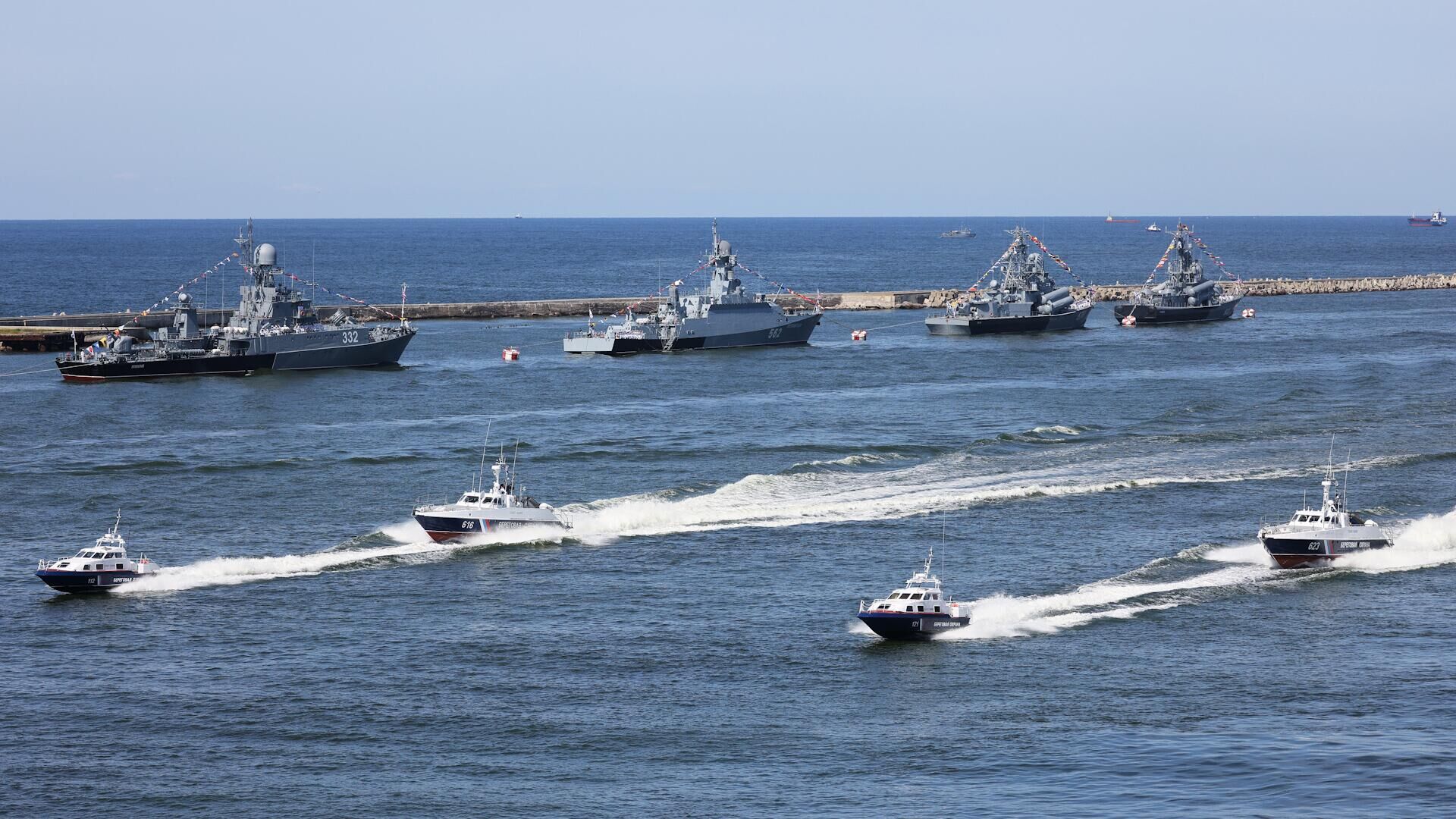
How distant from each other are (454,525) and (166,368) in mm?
69505

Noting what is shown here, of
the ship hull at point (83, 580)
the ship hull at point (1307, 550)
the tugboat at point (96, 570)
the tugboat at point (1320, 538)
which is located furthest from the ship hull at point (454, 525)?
the tugboat at point (1320, 538)

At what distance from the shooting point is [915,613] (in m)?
56.5

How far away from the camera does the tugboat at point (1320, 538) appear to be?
215ft

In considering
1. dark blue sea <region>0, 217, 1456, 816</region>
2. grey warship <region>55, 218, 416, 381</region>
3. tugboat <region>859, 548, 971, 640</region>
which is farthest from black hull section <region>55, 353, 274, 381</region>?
tugboat <region>859, 548, 971, 640</region>

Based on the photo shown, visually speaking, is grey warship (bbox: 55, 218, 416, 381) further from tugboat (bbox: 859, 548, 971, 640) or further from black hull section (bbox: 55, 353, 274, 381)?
tugboat (bbox: 859, 548, 971, 640)

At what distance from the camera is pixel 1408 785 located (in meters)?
44.0

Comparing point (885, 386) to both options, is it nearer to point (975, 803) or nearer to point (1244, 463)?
point (1244, 463)

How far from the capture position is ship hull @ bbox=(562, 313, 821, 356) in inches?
5733

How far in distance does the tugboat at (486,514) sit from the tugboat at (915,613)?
1881 cm

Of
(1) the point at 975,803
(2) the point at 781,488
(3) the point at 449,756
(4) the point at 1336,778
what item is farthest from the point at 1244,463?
(3) the point at 449,756

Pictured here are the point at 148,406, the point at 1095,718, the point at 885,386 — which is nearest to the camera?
the point at 1095,718

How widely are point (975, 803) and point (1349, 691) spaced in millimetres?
16216

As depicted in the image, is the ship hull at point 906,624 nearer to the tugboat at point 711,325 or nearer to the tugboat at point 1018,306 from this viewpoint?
the tugboat at point 711,325

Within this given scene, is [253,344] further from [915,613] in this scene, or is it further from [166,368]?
[915,613]
